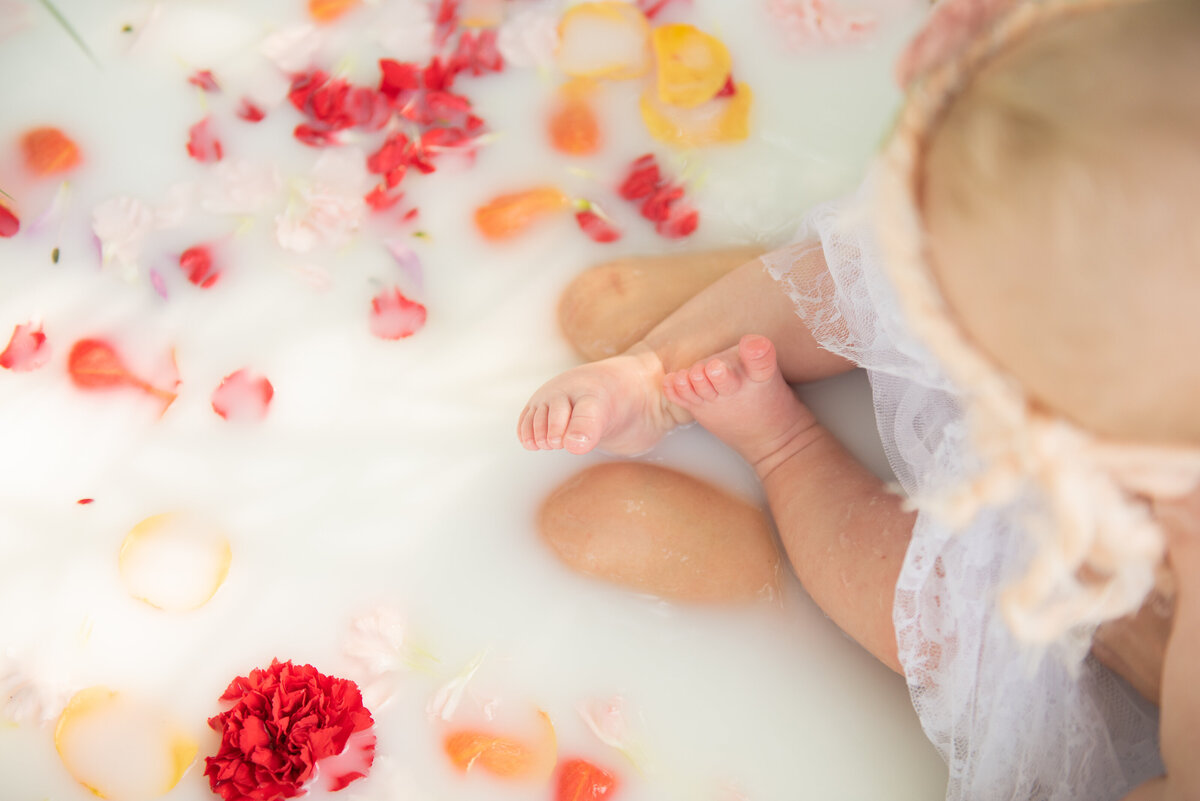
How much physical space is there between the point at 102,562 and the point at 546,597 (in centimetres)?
52

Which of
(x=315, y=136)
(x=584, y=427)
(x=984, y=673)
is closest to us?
(x=984, y=673)

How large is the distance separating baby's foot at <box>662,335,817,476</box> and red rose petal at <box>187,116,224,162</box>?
71cm

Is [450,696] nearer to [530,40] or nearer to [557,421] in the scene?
[557,421]

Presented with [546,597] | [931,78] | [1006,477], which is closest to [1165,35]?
[931,78]

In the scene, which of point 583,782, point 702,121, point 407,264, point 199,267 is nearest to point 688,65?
point 702,121

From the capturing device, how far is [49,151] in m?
1.26

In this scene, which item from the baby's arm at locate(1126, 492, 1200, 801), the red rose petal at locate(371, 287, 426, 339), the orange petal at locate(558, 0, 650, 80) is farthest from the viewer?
the orange petal at locate(558, 0, 650, 80)

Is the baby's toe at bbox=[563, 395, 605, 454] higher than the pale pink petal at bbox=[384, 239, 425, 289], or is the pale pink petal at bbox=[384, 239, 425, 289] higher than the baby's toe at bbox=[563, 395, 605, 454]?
the pale pink petal at bbox=[384, 239, 425, 289]

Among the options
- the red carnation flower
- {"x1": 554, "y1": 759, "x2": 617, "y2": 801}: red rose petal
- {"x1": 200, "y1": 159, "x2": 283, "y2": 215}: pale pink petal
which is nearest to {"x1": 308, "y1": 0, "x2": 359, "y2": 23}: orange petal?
{"x1": 200, "y1": 159, "x2": 283, "y2": 215}: pale pink petal

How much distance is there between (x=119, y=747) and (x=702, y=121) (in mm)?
1048

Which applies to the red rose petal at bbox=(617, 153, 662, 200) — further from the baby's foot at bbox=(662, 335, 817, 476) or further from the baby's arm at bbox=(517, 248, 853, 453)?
the baby's foot at bbox=(662, 335, 817, 476)

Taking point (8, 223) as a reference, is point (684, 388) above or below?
below

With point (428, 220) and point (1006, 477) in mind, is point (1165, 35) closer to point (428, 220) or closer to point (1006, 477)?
point (1006, 477)

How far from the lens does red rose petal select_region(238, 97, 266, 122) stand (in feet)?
4.21
